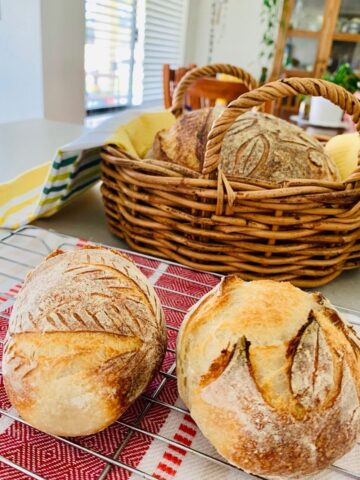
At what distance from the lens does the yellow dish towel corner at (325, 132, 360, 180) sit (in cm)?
79

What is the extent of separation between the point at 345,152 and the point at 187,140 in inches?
12.0

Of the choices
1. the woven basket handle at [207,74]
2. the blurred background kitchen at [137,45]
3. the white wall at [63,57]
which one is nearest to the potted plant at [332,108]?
the blurred background kitchen at [137,45]

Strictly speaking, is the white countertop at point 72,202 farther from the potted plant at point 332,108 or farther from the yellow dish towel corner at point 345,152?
the potted plant at point 332,108

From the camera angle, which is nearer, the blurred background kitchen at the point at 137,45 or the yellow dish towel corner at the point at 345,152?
the yellow dish towel corner at the point at 345,152

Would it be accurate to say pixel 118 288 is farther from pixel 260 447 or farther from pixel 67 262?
pixel 260 447

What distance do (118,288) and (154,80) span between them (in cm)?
346

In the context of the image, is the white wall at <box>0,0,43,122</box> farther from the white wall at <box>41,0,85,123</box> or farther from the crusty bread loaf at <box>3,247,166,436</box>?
the crusty bread loaf at <box>3,247,166,436</box>

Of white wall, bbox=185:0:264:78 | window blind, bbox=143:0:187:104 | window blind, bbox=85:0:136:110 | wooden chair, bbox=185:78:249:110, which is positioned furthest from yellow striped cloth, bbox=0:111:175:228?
white wall, bbox=185:0:264:78

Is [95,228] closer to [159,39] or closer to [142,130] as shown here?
[142,130]

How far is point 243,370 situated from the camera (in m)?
0.34

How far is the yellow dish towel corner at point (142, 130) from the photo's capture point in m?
0.85

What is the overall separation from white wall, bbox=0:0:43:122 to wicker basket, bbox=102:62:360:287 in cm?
150

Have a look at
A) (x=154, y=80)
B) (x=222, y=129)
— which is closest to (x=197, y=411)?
(x=222, y=129)

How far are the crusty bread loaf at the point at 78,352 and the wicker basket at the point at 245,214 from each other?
26cm
